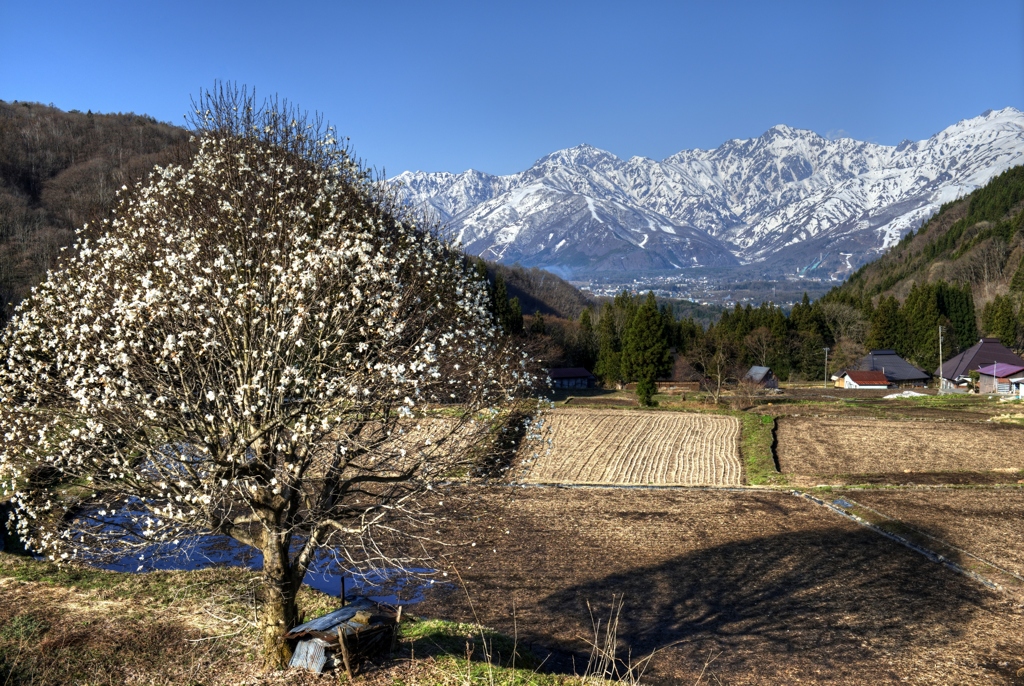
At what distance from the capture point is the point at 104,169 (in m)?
99.8

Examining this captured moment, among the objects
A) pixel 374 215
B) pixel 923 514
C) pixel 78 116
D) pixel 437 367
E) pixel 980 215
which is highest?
pixel 78 116

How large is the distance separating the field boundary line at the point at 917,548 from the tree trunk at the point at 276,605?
17709mm

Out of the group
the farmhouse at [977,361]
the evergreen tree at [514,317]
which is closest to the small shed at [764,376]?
the farmhouse at [977,361]

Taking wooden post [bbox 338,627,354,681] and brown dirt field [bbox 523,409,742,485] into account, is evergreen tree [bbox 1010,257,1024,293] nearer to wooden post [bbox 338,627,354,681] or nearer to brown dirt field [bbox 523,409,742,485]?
brown dirt field [bbox 523,409,742,485]

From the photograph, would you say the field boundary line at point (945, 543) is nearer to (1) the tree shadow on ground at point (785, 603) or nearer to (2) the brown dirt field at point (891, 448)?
(1) the tree shadow on ground at point (785, 603)

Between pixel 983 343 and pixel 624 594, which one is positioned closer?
pixel 624 594

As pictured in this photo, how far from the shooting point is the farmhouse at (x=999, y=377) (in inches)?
2881

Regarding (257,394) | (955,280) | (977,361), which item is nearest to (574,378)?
(977,361)

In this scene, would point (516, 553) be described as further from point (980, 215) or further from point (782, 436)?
point (980, 215)

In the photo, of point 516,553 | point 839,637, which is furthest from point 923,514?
point 516,553

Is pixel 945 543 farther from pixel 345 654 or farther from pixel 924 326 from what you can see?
pixel 924 326

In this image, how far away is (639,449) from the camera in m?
39.0

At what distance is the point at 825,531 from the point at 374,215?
18.3 meters

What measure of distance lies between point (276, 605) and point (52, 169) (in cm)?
11724
